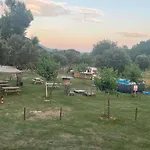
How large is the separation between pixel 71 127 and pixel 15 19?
30.7 metres

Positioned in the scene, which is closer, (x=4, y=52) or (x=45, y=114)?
(x=45, y=114)

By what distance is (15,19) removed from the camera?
40969 millimetres

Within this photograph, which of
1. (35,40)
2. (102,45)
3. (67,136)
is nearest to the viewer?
(67,136)

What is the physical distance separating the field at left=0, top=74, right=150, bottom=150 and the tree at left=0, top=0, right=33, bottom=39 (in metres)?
21.6

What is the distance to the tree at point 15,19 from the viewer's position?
133 feet

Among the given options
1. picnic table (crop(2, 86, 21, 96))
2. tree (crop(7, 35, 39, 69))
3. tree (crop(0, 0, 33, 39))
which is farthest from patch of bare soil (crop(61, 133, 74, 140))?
tree (crop(0, 0, 33, 39))

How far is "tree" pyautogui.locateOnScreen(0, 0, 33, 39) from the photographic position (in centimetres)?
4056

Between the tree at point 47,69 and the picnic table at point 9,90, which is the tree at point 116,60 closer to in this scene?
the tree at point 47,69

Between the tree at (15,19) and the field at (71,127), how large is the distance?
21.6 metres

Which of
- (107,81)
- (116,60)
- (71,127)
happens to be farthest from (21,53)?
(116,60)

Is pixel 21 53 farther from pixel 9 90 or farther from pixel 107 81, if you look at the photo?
pixel 107 81

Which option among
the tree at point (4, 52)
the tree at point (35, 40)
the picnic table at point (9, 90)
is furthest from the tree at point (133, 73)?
the tree at point (35, 40)

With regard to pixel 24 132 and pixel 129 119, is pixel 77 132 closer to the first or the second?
pixel 24 132

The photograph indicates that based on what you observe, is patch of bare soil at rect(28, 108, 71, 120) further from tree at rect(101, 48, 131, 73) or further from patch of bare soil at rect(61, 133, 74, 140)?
tree at rect(101, 48, 131, 73)
